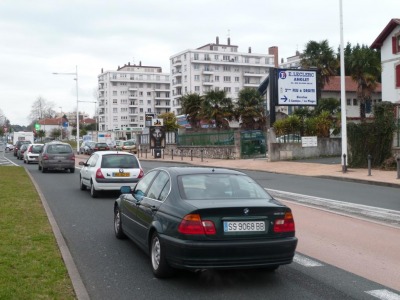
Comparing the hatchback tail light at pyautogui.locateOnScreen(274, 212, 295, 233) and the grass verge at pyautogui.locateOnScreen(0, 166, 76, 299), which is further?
the hatchback tail light at pyautogui.locateOnScreen(274, 212, 295, 233)

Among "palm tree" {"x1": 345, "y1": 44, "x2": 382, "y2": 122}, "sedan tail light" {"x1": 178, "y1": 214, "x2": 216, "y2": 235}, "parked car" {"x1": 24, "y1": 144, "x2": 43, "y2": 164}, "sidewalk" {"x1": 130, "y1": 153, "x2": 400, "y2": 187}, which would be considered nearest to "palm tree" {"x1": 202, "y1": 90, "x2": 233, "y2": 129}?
"palm tree" {"x1": 345, "y1": 44, "x2": 382, "y2": 122}

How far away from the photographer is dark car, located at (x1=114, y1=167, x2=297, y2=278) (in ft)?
18.0

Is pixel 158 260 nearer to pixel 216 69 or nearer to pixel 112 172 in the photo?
pixel 112 172

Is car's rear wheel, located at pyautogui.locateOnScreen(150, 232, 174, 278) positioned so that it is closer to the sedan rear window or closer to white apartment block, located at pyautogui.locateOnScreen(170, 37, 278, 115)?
the sedan rear window

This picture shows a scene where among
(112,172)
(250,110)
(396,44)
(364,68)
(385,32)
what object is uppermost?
(385,32)

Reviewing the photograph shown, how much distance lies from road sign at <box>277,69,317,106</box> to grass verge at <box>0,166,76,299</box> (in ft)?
80.7

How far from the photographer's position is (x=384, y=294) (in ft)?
17.8

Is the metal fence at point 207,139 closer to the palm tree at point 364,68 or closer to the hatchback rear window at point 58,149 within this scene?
the hatchback rear window at point 58,149

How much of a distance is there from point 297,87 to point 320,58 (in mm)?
20887

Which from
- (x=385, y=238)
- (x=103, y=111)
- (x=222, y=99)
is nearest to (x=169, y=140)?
(x=222, y=99)

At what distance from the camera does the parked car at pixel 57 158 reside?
2550 cm

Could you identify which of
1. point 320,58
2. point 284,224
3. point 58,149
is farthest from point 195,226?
point 320,58

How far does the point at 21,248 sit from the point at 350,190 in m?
12.4

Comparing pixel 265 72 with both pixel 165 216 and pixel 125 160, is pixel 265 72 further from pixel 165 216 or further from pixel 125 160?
pixel 165 216
